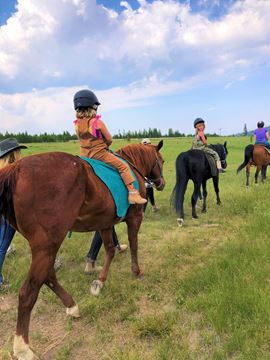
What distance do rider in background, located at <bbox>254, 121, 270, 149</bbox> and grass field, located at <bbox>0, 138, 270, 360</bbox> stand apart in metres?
7.90

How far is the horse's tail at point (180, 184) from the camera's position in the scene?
7.59 m

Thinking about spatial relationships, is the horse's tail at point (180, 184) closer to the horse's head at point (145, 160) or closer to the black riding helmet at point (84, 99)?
the horse's head at point (145, 160)

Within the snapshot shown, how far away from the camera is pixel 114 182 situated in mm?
3969

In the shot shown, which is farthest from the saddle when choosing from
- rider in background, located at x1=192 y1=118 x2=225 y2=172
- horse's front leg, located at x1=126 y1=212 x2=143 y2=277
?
horse's front leg, located at x1=126 y1=212 x2=143 y2=277

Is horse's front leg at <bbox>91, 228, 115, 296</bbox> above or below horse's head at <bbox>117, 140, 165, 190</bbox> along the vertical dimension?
below

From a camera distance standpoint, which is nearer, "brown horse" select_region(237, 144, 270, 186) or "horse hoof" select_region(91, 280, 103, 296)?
"horse hoof" select_region(91, 280, 103, 296)

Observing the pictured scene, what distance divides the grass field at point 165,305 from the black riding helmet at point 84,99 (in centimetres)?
258

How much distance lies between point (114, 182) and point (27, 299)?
1.72 meters

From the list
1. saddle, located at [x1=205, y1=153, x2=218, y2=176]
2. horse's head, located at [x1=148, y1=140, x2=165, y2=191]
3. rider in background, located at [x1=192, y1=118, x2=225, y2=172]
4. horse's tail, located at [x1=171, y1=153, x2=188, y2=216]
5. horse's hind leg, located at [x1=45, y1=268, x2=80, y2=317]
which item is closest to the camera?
horse's hind leg, located at [x1=45, y1=268, x2=80, y2=317]

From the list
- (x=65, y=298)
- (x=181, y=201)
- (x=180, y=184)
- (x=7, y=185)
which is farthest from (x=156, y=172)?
(x=7, y=185)

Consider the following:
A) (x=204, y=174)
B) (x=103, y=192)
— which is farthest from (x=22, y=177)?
(x=204, y=174)

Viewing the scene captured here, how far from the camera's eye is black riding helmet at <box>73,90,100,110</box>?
4.01 meters

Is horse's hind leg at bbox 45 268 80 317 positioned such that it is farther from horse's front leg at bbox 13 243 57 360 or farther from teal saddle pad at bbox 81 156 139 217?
teal saddle pad at bbox 81 156 139 217

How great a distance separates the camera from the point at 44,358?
307 cm
